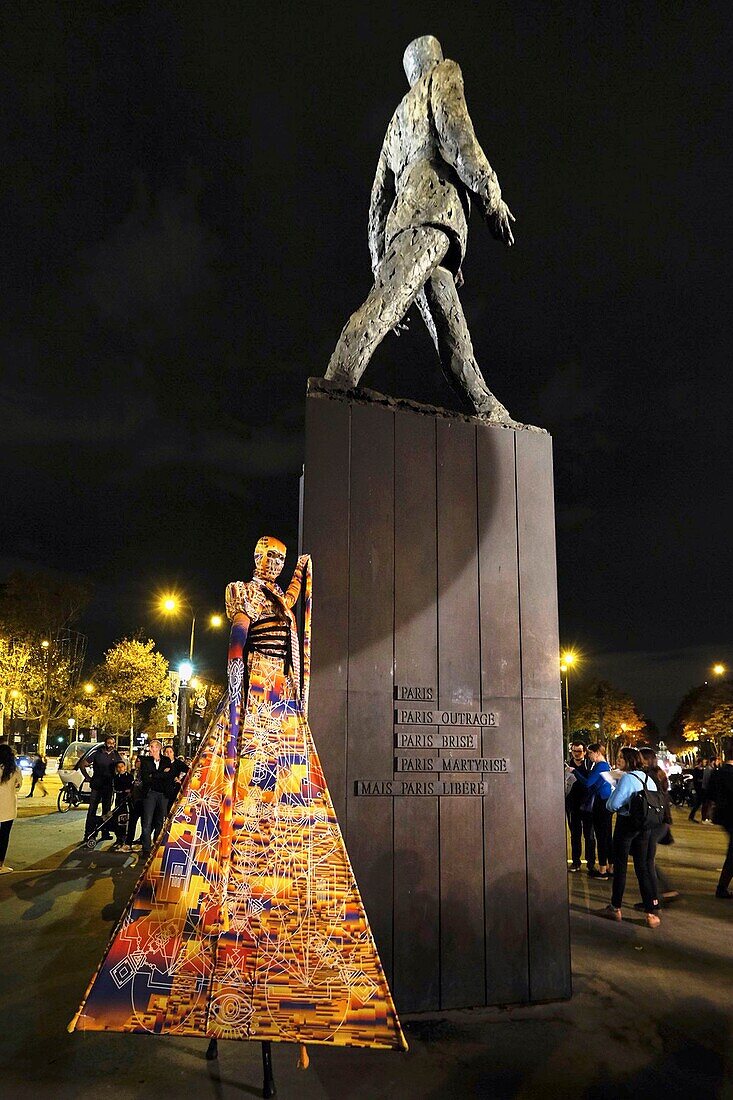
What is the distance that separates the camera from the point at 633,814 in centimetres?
702

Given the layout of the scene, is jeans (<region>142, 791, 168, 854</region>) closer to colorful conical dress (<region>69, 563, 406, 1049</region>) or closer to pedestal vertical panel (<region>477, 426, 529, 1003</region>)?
pedestal vertical panel (<region>477, 426, 529, 1003</region>)

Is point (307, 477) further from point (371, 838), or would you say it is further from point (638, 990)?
point (638, 990)

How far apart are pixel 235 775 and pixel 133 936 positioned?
826 millimetres

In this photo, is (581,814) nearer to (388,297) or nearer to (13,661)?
(388,297)

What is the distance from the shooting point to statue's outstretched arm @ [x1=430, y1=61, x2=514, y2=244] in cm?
531

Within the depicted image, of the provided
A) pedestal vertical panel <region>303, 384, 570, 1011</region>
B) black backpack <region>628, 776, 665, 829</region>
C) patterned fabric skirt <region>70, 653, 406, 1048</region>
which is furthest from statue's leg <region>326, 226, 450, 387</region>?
black backpack <region>628, 776, 665, 829</region>

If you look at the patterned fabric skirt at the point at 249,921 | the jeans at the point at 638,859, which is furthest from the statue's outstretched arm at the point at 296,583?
the jeans at the point at 638,859

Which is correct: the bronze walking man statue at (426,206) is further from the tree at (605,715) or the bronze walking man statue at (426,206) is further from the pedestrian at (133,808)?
the tree at (605,715)

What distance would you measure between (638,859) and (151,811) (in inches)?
253

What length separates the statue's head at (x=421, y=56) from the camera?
18.1 feet

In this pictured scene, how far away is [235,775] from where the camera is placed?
144 inches

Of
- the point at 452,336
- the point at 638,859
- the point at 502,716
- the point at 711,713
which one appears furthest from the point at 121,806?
the point at 711,713

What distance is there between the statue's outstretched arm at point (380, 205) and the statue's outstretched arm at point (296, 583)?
9.22 feet

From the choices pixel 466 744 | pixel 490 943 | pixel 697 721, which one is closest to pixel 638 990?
pixel 490 943
